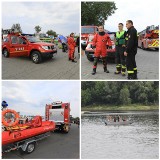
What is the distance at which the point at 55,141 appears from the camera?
7.41 metres

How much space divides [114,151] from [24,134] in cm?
283

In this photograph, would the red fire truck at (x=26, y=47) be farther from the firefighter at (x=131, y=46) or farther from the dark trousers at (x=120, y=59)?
the firefighter at (x=131, y=46)

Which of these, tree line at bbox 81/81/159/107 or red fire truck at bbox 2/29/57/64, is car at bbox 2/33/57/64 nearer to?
red fire truck at bbox 2/29/57/64

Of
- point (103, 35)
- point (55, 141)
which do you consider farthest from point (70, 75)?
point (55, 141)

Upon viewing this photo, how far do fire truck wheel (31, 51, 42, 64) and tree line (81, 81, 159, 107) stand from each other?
7.22 ft

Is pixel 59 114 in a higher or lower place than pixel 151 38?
lower

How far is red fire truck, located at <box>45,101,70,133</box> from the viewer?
9055 millimetres

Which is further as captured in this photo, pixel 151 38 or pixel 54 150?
pixel 151 38

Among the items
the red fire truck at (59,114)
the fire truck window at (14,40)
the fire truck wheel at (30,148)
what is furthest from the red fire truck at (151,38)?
the fire truck wheel at (30,148)

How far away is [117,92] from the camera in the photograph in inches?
459

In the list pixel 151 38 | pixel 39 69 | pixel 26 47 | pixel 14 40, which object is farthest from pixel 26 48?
pixel 151 38

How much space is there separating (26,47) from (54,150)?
4653mm

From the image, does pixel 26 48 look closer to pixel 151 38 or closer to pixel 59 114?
pixel 59 114

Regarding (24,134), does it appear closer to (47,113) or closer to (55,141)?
(55,141)
